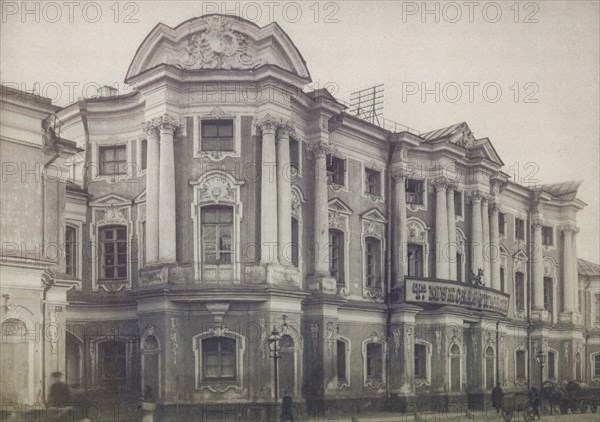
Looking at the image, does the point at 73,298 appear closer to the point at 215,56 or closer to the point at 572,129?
the point at 215,56

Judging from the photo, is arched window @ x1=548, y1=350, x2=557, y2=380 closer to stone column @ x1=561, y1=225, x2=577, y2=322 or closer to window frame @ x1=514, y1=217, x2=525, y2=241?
stone column @ x1=561, y1=225, x2=577, y2=322

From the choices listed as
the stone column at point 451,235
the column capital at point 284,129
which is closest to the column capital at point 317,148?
the column capital at point 284,129

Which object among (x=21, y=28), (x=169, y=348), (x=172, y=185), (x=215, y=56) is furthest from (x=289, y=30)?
(x=169, y=348)

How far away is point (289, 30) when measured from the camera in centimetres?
2348

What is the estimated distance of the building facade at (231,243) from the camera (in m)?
22.6

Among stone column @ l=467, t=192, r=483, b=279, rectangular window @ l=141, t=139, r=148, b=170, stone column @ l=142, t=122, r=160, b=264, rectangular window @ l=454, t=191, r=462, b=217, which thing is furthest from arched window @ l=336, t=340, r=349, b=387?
rectangular window @ l=141, t=139, r=148, b=170

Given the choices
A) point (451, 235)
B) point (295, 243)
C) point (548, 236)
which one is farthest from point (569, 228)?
point (295, 243)

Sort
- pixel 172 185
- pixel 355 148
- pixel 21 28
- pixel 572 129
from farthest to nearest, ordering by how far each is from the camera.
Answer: pixel 355 148
pixel 172 185
pixel 572 129
pixel 21 28

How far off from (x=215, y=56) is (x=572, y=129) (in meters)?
9.74

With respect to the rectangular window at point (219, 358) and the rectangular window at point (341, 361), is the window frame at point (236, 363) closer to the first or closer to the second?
the rectangular window at point (219, 358)

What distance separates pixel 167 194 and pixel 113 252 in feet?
11.6

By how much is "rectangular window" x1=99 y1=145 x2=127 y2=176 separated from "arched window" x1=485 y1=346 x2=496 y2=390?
1582 centimetres

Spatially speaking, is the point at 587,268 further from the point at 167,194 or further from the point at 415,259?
the point at 167,194

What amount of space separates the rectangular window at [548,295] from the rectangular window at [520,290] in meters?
1.41
